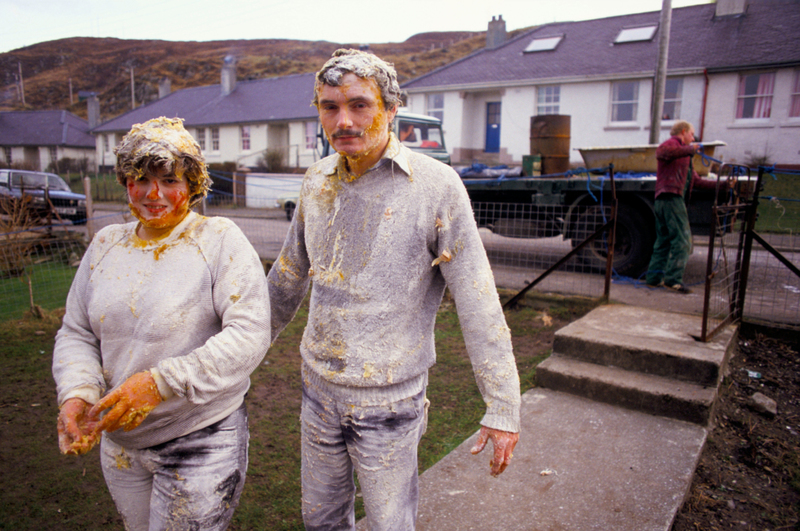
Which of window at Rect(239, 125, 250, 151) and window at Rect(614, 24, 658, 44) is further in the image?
window at Rect(239, 125, 250, 151)

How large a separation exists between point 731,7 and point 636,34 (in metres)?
3.00

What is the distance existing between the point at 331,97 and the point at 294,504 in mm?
2144

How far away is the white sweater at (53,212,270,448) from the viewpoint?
1.51 m

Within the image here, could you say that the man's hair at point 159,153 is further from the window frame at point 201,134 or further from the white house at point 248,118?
the window frame at point 201,134

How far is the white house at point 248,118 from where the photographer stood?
2639cm

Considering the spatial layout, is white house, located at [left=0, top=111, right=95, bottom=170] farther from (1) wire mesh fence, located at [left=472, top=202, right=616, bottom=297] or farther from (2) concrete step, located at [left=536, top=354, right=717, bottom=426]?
(2) concrete step, located at [left=536, top=354, right=717, bottom=426]

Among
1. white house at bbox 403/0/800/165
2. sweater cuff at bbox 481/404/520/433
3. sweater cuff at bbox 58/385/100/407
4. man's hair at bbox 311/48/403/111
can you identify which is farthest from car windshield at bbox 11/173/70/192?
sweater cuff at bbox 481/404/520/433

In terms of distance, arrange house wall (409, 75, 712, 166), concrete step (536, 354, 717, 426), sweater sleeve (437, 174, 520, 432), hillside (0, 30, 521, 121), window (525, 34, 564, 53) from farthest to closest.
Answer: hillside (0, 30, 521, 121) → window (525, 34, 564, 53) → house wall (409, 75, 712, 166) → concrete step (536, 354, 717, 426) → sweater sleeve (437, 174, 520, 432)

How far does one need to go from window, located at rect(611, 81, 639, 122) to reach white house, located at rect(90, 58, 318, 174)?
1290 centimetres

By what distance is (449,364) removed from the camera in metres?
4.61

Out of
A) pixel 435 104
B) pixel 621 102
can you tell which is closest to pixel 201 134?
pixel 435 104

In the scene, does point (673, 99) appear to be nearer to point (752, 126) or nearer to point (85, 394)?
point (752, 126)

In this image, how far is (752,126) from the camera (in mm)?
15852

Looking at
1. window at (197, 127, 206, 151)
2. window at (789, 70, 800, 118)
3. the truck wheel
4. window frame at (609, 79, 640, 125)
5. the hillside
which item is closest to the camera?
the truck wheel
